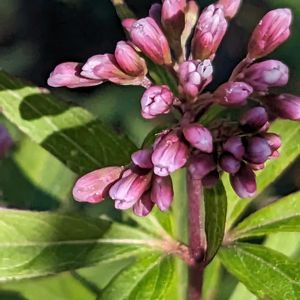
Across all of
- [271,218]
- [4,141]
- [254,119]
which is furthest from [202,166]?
[4,141]

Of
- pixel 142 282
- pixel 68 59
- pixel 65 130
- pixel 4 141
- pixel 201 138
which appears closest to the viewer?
pixel 201 138

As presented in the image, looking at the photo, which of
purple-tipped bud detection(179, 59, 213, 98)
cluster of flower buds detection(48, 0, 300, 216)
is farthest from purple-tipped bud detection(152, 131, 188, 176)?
purple-tipped bud detection(179, 59, 213, 98)

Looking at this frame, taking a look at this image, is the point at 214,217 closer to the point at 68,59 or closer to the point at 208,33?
the point at 208,33

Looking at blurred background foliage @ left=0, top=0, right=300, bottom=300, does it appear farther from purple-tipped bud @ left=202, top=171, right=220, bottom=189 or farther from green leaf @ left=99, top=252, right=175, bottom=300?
purple-tipped bud @ left=202, top=171, right=220, bottom=189

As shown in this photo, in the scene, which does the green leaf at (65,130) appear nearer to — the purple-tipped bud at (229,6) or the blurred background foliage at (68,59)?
the purple-tipped bud at (229,6)

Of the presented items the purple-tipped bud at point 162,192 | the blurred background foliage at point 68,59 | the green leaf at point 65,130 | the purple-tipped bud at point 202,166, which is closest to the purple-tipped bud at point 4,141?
the blurred background foliage at point 68,59

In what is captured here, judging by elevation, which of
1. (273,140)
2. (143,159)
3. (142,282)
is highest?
(143,159)
